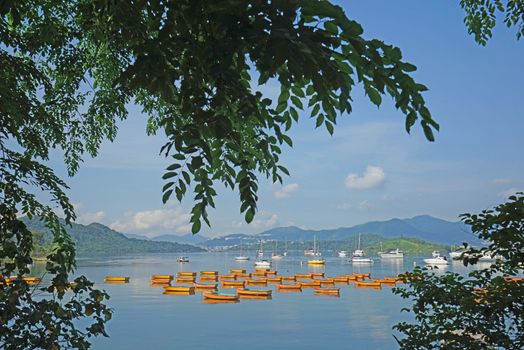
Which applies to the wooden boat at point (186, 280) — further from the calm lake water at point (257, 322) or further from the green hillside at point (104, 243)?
the green hillside at point (104, 243)

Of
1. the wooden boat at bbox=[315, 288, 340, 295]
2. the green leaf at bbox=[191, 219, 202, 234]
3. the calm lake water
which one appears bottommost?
the calm lake water

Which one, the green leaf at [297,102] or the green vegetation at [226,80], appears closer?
the green vegetation at [226,80]

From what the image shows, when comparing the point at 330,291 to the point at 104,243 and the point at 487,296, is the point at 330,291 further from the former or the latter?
the point at 104,243

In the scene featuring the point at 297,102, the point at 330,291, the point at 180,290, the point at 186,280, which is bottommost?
the point at 186,280

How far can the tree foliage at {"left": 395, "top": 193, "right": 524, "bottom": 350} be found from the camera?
10.7 feet

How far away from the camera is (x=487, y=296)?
11.5 ft

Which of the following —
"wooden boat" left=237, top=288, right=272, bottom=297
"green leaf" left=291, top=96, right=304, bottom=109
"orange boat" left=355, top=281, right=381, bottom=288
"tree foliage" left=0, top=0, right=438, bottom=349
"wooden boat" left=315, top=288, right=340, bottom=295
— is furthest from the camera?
"orange boat" left=355, top=281, right=381, bottom=288

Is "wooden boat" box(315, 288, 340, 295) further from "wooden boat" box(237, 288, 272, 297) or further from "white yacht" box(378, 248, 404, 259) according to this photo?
"white yacht" box(378, 248, 404, 259)

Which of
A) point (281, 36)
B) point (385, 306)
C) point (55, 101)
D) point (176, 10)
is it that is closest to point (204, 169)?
point (176, 10)

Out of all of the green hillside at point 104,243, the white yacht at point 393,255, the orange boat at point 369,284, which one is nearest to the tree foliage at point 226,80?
the orange boat at point 369,284

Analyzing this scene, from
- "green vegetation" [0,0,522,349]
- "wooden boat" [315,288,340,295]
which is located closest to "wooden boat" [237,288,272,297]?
"wooden boat" [315,288,340,295]

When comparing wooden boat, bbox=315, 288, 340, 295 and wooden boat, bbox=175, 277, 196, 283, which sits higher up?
wooden boat, bbox=315, 288, 340, 295

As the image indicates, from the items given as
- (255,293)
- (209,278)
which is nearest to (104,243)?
(209,278)

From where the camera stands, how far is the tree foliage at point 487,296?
3273mm
